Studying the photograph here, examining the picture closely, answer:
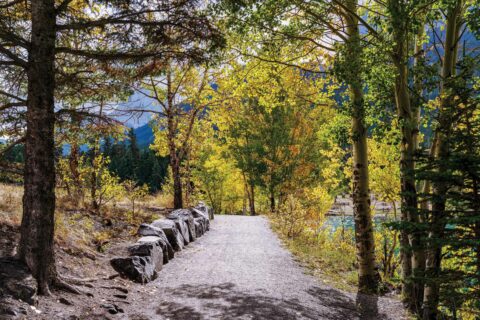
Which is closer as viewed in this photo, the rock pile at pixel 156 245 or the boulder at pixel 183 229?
the rock pile at pixel 156 245

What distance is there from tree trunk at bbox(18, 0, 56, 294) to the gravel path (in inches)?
67.5

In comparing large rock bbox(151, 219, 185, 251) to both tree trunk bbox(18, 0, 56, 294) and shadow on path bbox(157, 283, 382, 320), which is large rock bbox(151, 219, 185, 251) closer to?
shadow on path bbox(157, 283, 382, 320)

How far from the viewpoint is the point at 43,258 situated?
199 inches

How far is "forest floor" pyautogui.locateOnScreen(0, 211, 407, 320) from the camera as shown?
221 inches

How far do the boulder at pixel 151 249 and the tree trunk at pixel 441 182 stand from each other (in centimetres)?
544

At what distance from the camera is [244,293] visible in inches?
270

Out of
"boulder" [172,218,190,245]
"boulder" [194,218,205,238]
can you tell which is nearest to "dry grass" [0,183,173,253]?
"boulder" [172,218,190,245]

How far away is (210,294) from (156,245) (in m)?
2.30

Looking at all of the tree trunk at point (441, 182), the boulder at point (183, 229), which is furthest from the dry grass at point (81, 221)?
the tree trunk at point (441, 182)

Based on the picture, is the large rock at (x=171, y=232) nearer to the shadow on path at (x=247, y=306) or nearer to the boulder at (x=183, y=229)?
the boulder at (x=183, y=229)

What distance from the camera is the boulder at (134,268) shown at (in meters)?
7.30

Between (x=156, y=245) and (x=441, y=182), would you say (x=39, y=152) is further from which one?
(x=441, y=182)

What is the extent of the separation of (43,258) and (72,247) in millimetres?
2258

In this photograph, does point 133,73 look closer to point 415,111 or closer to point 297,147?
point 415,111
